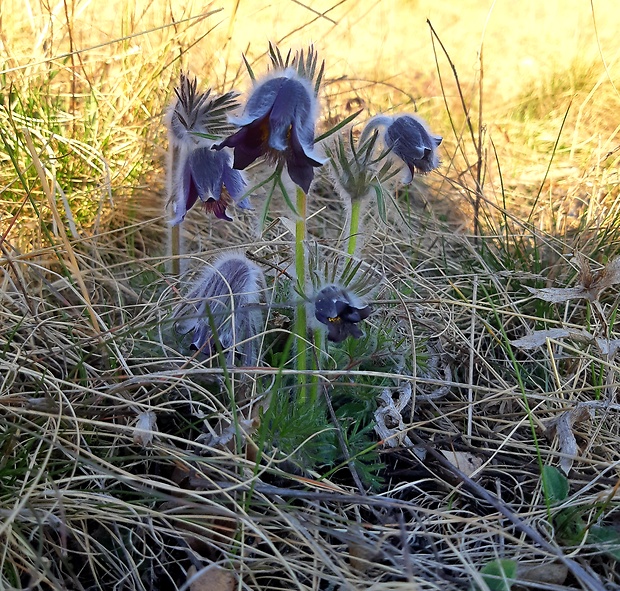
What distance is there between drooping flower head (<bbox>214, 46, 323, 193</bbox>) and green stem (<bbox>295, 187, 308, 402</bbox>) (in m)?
0.10

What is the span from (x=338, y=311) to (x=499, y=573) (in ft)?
1.78

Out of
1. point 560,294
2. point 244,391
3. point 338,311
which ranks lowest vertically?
point 244,391

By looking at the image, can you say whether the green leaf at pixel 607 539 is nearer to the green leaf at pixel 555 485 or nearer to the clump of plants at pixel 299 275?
the green leaf at pixel 555 485

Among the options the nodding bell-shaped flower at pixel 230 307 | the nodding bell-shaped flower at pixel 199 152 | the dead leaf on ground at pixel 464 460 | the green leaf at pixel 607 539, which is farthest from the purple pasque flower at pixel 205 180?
the green leaf at pixel 607 539

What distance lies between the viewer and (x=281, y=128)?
1098 millimetres

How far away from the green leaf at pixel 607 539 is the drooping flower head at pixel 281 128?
83cm

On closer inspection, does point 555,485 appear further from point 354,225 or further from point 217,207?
point 217,207

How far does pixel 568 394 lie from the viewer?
1.56 meters

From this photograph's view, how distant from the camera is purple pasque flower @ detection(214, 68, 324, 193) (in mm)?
1103

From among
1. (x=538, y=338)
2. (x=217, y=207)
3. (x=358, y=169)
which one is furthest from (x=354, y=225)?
(x=538, y=338)

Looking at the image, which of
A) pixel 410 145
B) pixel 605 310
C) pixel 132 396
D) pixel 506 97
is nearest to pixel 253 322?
pixel 132 396

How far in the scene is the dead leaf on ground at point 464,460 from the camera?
52.9 inches

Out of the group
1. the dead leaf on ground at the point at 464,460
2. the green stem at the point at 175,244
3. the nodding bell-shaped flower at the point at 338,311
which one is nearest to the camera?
the nodding bell-shaped flower at the point at 338,311

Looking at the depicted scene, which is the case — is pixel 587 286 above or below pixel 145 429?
above
